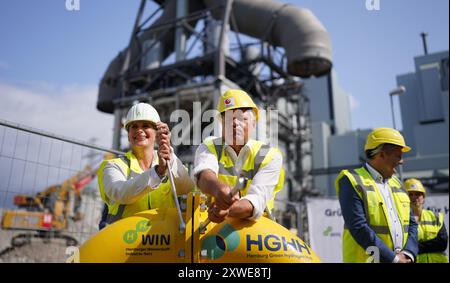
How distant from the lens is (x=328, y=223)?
26.4 ft

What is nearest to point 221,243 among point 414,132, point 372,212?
point 372,212

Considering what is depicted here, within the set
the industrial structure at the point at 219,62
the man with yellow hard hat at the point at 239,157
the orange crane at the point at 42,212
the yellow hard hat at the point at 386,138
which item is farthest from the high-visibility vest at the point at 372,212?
the industrial structure at the point at 219,62

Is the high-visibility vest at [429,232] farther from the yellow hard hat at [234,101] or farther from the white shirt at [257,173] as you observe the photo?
the yellow hard hat at [234,101]

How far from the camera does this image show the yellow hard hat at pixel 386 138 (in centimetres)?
292

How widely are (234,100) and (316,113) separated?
124ft

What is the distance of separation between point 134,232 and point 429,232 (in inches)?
173

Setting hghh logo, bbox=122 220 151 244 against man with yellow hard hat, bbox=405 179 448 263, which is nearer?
hghh logo, bbox=122 220 151 244

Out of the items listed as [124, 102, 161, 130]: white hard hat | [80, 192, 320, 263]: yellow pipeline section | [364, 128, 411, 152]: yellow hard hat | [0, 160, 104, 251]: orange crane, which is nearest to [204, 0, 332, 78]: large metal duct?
[0, 160, 104, 251]: orange crane

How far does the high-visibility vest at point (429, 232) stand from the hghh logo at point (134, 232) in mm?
4246

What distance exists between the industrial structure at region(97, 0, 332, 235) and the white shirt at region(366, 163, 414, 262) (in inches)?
510

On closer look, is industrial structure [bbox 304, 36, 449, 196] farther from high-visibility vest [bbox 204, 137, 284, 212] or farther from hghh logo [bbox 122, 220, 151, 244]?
hghh logo [bbox 122, 220, 151, 244]

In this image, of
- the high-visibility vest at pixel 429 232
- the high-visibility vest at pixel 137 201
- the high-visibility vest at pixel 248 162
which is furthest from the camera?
the high-visibility vest at pixel 429 232

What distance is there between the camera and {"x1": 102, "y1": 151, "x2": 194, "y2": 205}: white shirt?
2.31 m
